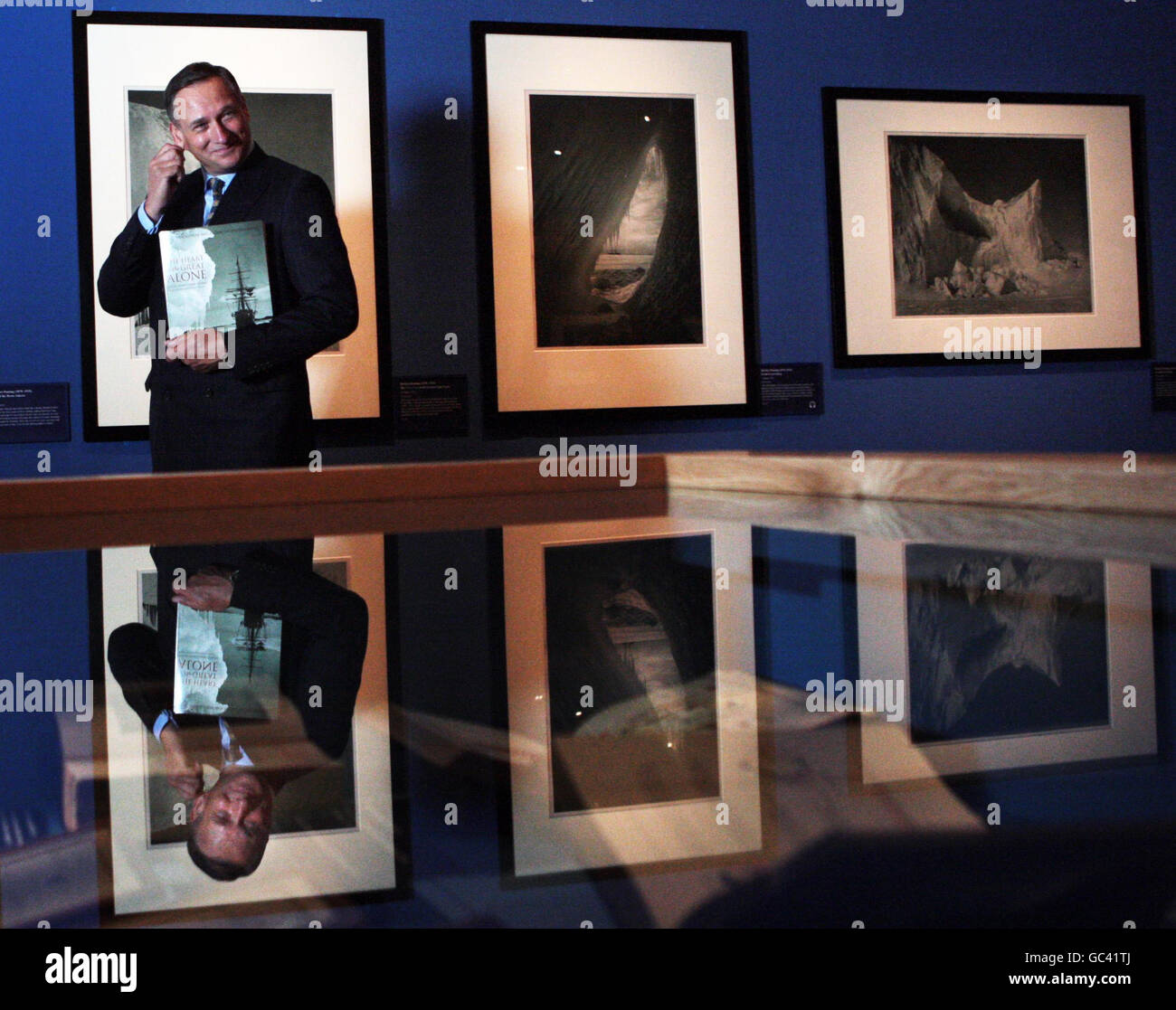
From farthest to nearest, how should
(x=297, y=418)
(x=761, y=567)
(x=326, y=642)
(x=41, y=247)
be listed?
1. (x=41, y=247)
2. (x=297, y=418)
3. (x=761, y=567)
4. (x=326, y=642)

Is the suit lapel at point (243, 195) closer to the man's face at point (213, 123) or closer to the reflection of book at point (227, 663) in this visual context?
the man's face at point (213, 123)

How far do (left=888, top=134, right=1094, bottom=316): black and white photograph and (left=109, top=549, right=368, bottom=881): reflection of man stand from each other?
2609 millimetres

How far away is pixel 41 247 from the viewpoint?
2.39 meters

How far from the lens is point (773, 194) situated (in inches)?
110

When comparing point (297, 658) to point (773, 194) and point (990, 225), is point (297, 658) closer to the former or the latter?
point (773, 194)

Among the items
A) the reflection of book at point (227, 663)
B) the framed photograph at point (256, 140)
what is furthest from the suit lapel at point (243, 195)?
the reflection of book at point (227, 663)

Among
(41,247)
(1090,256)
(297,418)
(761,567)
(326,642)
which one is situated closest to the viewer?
(326,642)

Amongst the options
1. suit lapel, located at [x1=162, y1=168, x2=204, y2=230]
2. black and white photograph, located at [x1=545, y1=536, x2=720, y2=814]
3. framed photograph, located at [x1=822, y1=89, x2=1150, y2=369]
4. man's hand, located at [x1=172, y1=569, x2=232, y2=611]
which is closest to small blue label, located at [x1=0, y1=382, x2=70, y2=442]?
suit lapel, located at [x1=162, y1=168, x2=204, y2=230]

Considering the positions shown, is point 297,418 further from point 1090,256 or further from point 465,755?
point 1090,256

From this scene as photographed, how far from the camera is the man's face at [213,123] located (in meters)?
1.96

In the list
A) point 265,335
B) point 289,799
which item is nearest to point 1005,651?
point 289,799

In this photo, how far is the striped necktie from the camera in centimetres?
196
